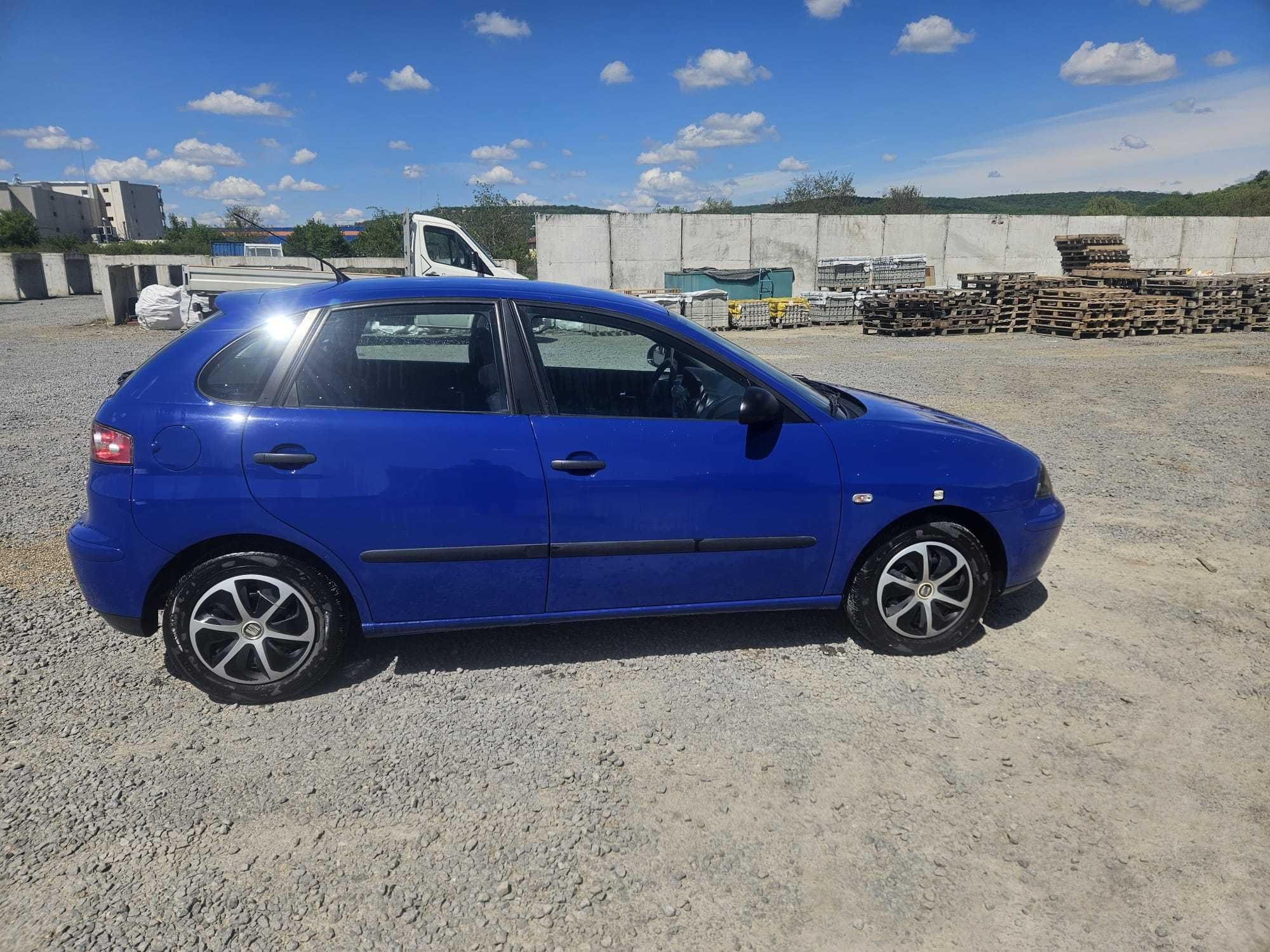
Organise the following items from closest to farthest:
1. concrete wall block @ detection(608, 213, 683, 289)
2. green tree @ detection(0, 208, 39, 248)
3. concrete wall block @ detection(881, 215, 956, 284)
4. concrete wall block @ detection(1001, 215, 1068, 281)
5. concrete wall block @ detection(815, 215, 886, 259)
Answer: concrete wall block @ detection(608, 213, 683, 289)
concrete wall block @ detection(815, 215, 886, 259)
concrete wall block @ detection(881, 215, 956, 284)
concrete wall block @ detection(1001, 215, 1068, 281)
green tree @ detection(0, 208, 39, 248)

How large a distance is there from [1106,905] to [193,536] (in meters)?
3.30

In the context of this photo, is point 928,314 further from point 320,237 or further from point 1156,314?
point 320,237

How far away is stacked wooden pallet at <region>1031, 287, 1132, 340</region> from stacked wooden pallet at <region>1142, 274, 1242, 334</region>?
1553 millimetres

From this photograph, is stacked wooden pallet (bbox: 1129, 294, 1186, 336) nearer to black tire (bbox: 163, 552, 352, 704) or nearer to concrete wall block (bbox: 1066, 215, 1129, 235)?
concrete wall block (bbox: 1066, 215, 1129, 235)

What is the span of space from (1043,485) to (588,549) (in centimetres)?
220

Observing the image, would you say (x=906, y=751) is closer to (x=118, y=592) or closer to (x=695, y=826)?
(x=695, y=826)

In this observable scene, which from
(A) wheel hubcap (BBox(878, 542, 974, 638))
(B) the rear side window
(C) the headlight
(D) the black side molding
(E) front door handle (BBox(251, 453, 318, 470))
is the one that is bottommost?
(A) wheel hubcap (BBox(878, 542, 974, 638))

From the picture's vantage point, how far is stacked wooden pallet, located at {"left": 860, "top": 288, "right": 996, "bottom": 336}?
20094 millimetres

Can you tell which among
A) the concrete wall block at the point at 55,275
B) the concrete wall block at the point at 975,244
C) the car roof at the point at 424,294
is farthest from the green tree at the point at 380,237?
the car roof at the point at 424,294

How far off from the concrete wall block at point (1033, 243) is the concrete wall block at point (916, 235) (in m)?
2.91

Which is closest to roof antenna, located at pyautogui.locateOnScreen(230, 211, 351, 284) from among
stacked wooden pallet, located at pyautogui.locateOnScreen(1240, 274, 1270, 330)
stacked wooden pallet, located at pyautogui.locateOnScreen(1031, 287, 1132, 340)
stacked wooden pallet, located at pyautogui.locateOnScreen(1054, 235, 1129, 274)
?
stacked wooden pallet, located at pyautogui.locateOnScreen(1031, 287, 1132, 340)

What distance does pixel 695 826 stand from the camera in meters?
2.52

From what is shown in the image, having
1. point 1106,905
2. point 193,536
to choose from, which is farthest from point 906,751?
point 193,536

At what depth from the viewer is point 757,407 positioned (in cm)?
318
